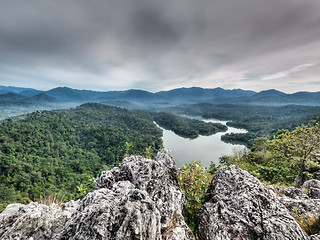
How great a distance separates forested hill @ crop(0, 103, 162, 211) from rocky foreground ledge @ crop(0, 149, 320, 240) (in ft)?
64.3

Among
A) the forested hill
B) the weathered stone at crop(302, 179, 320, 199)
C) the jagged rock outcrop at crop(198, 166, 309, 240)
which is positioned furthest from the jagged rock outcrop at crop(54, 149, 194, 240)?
the forested hill

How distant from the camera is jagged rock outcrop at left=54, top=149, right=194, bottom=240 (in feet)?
6.97

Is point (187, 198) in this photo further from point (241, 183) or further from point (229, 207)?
point (241, 183)

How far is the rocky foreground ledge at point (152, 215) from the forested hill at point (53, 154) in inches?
772

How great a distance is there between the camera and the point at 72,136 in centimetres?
6469

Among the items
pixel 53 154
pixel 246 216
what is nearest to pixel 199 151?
pixel 246 216

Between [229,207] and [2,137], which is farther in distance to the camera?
[2,137]

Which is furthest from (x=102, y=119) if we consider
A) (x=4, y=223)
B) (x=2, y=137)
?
(x=4, y=223)

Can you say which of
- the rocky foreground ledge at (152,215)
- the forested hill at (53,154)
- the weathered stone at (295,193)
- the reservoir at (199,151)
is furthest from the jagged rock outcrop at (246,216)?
the reservoir at (199,151)

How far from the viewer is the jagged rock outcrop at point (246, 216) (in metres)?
2.55

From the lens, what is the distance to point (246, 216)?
9.38 ft

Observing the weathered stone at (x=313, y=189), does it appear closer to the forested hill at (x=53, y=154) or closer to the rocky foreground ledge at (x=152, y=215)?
the rocky foreground ledge at (x=152, y=215)

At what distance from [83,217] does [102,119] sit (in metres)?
115

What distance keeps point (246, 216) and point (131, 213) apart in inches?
97.9
